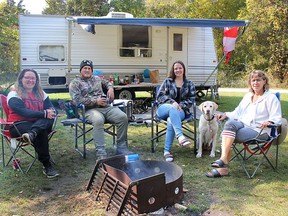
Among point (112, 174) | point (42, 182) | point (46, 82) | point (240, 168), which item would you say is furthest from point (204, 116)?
point (46, 82)

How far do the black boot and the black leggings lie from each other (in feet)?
0.11

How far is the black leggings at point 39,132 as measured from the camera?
307cm

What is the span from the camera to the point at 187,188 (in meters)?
2.82

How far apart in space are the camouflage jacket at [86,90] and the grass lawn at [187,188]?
641mm

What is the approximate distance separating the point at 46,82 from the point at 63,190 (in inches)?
208

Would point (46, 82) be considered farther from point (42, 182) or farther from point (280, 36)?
point (280, 36)

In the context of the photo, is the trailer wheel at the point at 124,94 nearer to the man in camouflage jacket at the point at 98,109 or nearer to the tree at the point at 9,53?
the man in camouflage jacket at the point at 98,109

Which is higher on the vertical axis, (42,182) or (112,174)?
(112,174)

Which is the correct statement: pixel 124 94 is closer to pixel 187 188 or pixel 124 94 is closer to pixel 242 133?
pixel 242 133

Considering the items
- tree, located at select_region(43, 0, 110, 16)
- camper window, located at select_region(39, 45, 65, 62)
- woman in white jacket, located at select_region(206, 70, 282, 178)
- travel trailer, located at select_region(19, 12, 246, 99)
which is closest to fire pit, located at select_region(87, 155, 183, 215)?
woman in white jacket, located at select_region(206, 70, 282, 178)

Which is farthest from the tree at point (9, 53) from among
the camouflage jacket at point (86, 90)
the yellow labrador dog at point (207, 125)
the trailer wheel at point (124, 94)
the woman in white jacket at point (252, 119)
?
the woman in white jacket at point (252, 119)

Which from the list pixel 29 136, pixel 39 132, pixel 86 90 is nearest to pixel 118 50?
pixel 86 90

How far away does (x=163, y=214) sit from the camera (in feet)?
7.55

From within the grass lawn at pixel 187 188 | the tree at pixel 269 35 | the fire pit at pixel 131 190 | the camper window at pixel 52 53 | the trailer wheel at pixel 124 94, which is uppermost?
the tree at pixel 269 35
